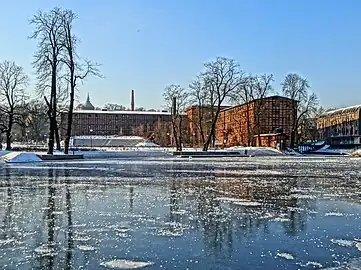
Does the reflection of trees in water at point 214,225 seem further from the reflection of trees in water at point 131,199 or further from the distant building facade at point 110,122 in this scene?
the distant building facade at point 110,122

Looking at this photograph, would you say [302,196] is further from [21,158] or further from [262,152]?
[262,152]

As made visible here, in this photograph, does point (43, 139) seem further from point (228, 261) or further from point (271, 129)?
point (228, 261)

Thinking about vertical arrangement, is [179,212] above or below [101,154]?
below

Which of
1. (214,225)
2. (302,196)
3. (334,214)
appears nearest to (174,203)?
(214,225)

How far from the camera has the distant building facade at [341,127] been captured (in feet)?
294

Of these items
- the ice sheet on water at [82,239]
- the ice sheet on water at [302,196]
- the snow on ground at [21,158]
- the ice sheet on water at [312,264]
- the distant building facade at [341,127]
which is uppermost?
the distant building facade at [341,127]

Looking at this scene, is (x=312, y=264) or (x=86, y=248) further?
(x=86, y=248)

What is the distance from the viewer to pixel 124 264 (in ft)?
20.1

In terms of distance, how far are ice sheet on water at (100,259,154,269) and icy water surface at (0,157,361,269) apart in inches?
0.5

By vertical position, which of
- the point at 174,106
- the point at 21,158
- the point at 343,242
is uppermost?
the point at 174,106

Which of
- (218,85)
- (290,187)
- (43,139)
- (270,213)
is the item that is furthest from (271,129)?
(270,213)

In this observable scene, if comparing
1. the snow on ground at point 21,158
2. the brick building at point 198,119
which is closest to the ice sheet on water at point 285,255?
the snow on ground at point 21,158

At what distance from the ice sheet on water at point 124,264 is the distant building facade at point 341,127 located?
276 feet

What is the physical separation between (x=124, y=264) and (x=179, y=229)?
2493 mm
